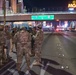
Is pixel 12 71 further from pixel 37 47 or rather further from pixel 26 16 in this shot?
pixel 26 16

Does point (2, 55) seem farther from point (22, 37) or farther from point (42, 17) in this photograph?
point (42, 17)

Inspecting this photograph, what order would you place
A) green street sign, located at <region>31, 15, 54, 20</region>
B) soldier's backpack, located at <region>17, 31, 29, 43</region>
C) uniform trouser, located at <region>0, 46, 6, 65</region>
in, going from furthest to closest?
green street sign, located at <region>31, 15, 54, 20</region> < uniform trouser, located at <region>0, 46, 6, 65</region> < soldier's backpack, located at <region>17, 31, 29, 43</region>

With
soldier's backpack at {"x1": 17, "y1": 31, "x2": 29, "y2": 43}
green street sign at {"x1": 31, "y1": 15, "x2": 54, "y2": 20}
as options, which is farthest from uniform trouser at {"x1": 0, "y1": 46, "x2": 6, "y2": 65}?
green street sign at {"x1": 31, "y1": 15, "x2": 54, "y2": 20}

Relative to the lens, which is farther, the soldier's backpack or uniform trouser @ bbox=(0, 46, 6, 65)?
uniform trouser @ bbox=(0, 46, 6, 65)

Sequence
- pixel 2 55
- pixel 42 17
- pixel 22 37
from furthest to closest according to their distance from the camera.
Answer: pixel 42 17 < pixel 2 55 < pixel 22 37

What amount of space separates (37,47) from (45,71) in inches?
86.4

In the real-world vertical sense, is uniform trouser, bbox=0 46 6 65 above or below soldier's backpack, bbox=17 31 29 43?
below

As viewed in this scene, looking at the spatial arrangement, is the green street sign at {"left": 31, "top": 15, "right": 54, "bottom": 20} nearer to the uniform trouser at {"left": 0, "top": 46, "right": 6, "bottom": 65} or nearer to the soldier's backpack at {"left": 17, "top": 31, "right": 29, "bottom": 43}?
the uniform trouser at {"left": 0, "top": 46, "right": 6, "bottom": 65}

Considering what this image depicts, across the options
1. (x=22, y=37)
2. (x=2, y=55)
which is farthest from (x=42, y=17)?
(x=22, y=37)

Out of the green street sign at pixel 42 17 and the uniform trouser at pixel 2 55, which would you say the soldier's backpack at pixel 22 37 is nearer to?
the uniform trouser at pixel 2 55

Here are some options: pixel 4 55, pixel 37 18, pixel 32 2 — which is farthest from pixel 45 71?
pixel 32 2

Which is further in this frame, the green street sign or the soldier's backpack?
the green street sign

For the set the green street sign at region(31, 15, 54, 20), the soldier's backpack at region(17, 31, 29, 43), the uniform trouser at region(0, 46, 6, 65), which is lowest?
the uniform trouser at region(0, 46, 6, 65)

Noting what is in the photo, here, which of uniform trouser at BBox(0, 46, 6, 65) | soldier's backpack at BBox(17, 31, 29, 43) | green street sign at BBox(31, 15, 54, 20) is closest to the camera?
soldier's backpack at BBox(17, 31, 29, 43)
